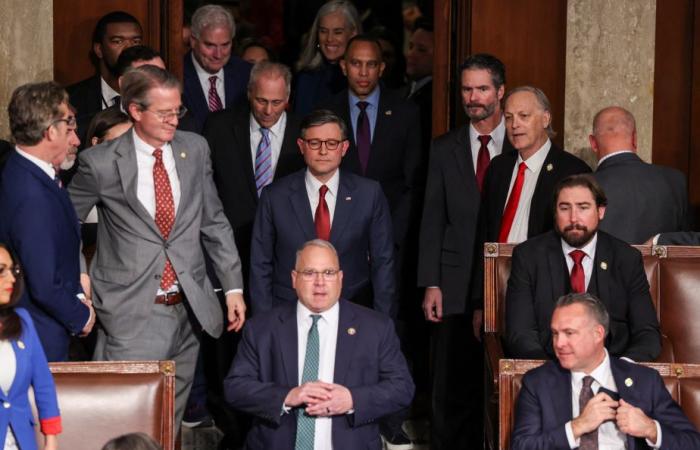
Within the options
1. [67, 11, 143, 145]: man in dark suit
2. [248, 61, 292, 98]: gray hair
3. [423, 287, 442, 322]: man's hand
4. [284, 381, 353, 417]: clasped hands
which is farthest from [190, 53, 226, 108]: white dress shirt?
[284, 381, 353, 417]: clasped hands

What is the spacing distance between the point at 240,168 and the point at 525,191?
1.37 metres

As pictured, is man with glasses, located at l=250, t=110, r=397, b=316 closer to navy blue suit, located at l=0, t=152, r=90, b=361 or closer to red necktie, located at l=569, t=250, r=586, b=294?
red necktie, located at l=569, t=250, r=586, b=294

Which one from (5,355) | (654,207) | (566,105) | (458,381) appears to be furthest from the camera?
(566,105)

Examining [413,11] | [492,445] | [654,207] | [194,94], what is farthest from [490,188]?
[413,11]

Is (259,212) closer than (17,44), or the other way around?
(259,212)

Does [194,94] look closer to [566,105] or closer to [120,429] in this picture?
[566,105]

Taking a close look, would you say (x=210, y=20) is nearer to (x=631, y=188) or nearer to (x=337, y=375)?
(x=631, y=188)

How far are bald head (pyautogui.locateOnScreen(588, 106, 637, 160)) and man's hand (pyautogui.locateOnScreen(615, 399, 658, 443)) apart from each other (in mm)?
1840

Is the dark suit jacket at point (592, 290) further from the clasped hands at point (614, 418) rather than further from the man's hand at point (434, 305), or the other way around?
the man's hand at point (434, 305)

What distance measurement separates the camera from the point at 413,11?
1064 centimetres

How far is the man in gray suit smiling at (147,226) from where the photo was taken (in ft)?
18.9

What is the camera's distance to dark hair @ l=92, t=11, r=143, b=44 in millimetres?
7273

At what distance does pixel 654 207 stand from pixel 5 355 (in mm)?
2974

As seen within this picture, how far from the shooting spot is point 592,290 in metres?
5.82
